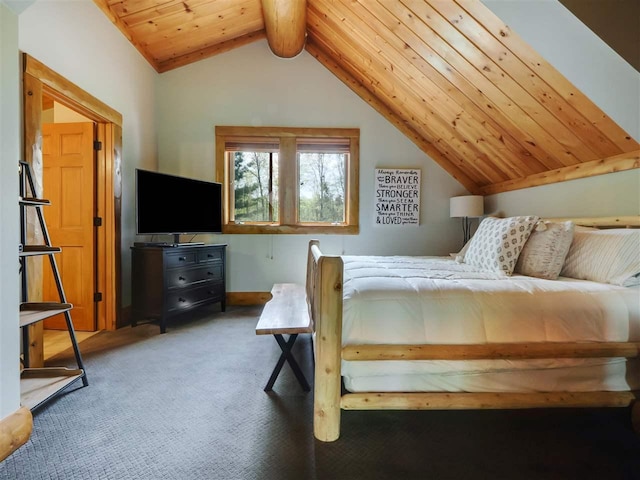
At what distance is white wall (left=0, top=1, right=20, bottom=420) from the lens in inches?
49.4

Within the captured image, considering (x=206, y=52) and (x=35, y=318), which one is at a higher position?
(x=206, y=52)

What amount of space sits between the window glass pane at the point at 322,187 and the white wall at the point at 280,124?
270 millimetres

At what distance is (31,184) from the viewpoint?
182cm

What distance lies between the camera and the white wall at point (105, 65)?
2023mm

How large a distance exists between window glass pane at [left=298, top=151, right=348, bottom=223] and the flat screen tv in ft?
3.40

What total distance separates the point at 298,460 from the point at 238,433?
336mm

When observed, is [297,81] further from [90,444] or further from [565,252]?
[90,444]

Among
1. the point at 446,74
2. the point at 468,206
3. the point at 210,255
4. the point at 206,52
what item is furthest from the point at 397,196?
the point at 206,52

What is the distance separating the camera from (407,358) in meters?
1.33

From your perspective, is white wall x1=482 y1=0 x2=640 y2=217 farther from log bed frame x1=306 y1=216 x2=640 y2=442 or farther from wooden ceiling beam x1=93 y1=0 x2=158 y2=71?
wooden ceiling beam x1=93 y1=0 x2=158 y2=71

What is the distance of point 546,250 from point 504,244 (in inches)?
9.2

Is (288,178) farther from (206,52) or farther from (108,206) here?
(108,206)

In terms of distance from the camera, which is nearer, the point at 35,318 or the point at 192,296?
the point at 35,318

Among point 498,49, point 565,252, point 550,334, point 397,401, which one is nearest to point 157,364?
point 397,401
